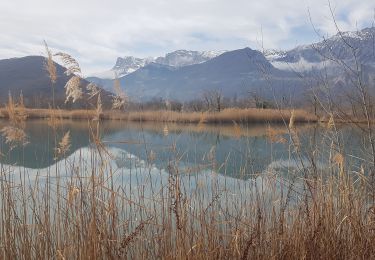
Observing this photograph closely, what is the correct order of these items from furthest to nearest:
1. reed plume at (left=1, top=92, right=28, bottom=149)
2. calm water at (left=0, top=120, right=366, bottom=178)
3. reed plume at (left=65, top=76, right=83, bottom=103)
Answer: calm water at (left=0, top=120, right=366, bottom=178) → reed plume at (left=1, top=92, right=28, bottom=149) → reed plume at (left=65, top=76, right=83, bottom=103)

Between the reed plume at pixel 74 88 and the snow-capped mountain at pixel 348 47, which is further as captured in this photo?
the snow-capped mountain at pixel 348 47

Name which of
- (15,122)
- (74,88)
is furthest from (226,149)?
(74,88)

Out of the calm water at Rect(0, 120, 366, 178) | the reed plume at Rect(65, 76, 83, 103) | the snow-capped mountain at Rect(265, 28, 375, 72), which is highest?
the snow-capped mountain at Rect(265, 28, 375, 72)

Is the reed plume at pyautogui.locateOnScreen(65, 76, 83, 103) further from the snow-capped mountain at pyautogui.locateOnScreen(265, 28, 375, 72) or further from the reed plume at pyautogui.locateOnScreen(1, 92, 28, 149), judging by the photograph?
the snow-capped mountain at pyautogui.locateOnScreen(265, 28, 375, 72)

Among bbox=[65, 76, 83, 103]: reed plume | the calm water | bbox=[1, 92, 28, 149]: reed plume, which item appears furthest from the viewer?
the calm water

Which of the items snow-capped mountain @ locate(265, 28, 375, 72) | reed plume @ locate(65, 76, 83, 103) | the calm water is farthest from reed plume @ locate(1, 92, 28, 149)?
snow-capped mountain @ locate(265, 28, 375, 72)

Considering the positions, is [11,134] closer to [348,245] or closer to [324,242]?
[324,242]

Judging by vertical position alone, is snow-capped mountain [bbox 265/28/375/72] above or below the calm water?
above

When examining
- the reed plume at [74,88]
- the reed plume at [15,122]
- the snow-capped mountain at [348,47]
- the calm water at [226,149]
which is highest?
the snow-capped mountain at [348,47]

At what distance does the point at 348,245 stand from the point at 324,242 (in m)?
0.20

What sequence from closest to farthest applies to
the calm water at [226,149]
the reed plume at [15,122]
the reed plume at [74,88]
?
the reed plume at [74,88] → the reed plume at [15,122] → the calm water at [226,149]

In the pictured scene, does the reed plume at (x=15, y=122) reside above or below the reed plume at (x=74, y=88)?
below

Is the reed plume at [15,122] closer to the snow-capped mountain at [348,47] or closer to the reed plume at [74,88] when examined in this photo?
the reed plume at [74,88]

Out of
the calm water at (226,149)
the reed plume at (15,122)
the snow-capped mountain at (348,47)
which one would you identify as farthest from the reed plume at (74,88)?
the snow-capped mountain at (348,47)
